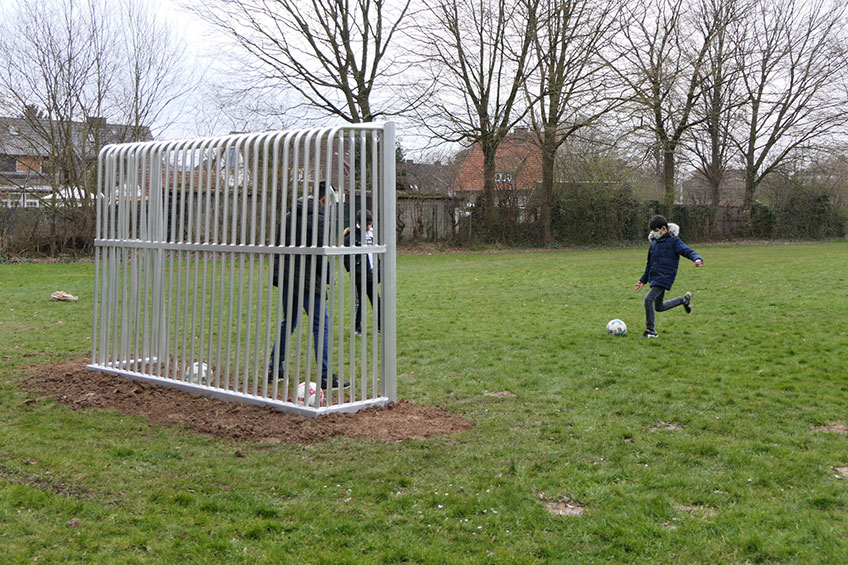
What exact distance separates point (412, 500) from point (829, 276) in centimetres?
1535

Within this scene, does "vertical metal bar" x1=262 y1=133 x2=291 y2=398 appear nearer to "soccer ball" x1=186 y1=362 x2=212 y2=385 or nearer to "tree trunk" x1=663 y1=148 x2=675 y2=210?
"soccer ball" x1=186 y1=362 x2=212 y2=385

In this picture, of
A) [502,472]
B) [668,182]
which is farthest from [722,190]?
[502,472]

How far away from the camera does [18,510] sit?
404 centimetres

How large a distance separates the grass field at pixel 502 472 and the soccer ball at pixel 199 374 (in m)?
0.81

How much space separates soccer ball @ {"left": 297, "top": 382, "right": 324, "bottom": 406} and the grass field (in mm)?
623

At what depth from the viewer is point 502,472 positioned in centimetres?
477

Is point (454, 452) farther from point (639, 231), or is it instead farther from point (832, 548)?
point (639, 231)

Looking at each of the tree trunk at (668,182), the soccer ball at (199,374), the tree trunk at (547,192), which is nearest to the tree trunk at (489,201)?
the tree trunk at (547,192)

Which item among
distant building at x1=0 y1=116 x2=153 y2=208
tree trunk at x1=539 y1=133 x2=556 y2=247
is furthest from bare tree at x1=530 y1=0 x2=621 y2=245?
distant building at x1=0 y1=116 x2=153 y2=208

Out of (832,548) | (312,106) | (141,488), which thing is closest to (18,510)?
(141,488)

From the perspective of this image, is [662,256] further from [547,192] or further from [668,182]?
[668,182]

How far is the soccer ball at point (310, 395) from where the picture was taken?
19.4 ft

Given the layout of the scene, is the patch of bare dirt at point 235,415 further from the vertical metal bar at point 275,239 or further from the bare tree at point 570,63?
the bare tree at point 570,63

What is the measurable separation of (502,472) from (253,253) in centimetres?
277
